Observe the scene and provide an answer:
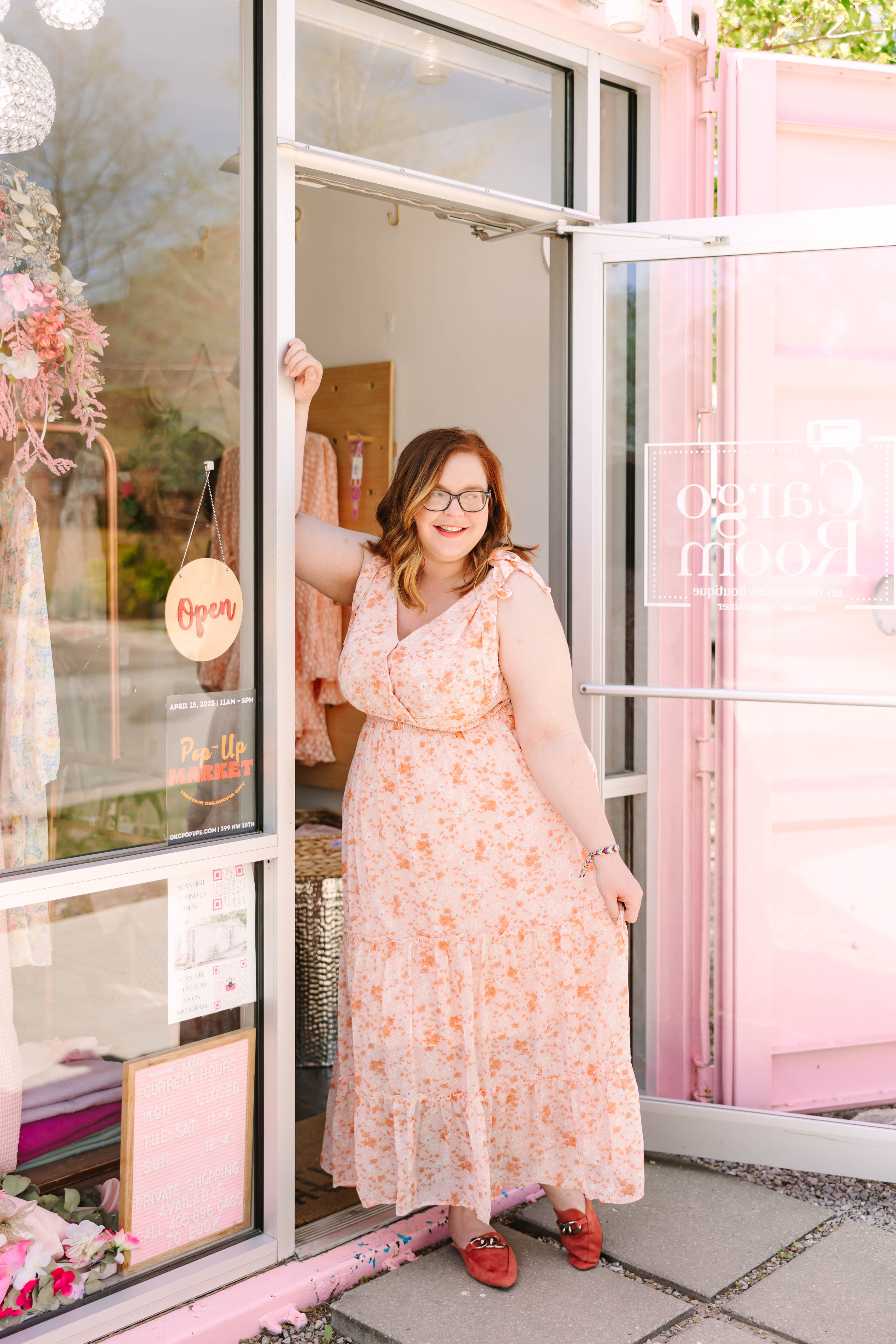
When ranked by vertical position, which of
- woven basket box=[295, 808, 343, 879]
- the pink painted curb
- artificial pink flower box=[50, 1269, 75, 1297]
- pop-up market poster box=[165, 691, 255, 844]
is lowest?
the pink painted curb

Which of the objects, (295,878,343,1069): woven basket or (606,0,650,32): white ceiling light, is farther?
(295,878,343,1069): woven basket

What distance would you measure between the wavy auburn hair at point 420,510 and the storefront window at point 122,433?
30cm

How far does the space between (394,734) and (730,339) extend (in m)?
1.34

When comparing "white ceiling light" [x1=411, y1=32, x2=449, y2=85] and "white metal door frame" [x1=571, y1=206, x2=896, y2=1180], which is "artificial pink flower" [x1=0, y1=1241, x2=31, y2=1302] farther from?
"white ceiling light" [x1=411, y1=32, x2=449, y2=85]

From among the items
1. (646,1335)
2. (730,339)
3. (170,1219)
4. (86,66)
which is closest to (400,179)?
(86,66)

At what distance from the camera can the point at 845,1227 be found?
2.72 meters

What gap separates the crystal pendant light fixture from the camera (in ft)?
7.11

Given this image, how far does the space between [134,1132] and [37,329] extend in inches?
59.0

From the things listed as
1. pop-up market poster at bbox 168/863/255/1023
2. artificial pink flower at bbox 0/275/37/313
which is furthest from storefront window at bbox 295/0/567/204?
pop-up market poster at bbox 168/863/255/1023

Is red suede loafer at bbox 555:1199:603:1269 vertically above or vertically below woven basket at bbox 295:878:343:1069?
below

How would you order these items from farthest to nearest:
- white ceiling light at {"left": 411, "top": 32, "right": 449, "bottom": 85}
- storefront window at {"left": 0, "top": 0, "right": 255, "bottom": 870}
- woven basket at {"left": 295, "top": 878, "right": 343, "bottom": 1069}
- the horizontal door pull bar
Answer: woven basket at {"left": 295, "top": 878, "right": 343, "bottom": 1069}, the horizontal door pull bar, white ceiling light at {"left": 411, "top": 32, "right": 449, "bottom": 85}, storefront window at {"left": 0, "top": 0, "right": 255, "bottom": 870}

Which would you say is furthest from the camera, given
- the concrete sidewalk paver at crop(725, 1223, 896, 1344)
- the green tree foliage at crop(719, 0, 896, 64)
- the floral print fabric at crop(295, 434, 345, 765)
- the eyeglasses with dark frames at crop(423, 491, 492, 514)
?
the green tree foliage at crop(719, 0, 896, 64)

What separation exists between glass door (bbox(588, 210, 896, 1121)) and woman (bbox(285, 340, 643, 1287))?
631 mm

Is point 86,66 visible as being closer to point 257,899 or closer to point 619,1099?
point 257,899
